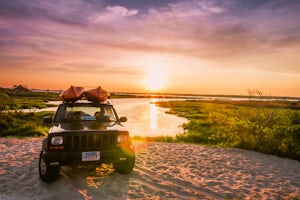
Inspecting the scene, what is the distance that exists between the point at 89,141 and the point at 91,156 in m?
0.36

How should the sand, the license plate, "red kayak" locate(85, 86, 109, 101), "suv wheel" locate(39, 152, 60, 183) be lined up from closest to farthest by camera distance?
the sand
the license plate
"suv wheel" locate(39, 152, 60, 183)
"red kayak" locate(85, 86, 109, 101)

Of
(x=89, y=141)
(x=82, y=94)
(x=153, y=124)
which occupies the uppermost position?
(x=82, y=94)

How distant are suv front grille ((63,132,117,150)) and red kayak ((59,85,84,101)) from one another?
5.43 ft

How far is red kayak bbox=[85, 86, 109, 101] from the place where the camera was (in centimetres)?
786

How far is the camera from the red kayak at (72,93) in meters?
7.66

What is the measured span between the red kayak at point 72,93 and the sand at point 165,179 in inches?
82.0

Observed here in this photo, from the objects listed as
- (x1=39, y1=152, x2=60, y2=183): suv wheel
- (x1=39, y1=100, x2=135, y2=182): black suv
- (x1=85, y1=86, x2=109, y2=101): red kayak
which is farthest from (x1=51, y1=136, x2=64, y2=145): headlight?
(x1=85, y1=86, x2=109, y2=101): red kayak

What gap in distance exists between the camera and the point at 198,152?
1135cm

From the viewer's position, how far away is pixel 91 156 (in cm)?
628

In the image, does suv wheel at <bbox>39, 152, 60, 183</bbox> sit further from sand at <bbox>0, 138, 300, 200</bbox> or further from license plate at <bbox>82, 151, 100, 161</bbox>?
license plate at <bbox>82, 151, 100, 161</bbox>

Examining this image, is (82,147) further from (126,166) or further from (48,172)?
(126,166)

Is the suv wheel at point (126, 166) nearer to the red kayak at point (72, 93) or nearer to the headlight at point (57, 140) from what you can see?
the headlight at point (57, 140)

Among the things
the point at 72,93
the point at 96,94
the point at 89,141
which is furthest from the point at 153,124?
the point at 89,141

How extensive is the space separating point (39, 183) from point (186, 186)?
3616 mm
